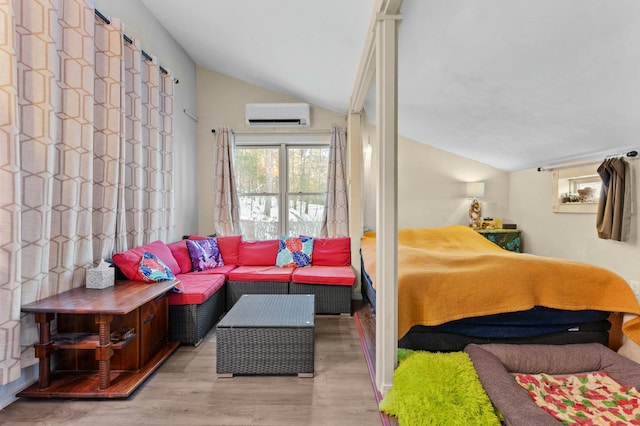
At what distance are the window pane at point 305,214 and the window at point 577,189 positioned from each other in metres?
2.78

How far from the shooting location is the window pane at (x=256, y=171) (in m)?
4.09

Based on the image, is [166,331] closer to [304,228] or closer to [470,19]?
[304,228]

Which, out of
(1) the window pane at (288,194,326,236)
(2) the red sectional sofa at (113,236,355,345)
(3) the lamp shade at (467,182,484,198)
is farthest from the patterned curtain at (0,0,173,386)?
(3) the lamp shade at (467,182,484,198)

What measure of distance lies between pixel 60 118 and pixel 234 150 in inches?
81.3

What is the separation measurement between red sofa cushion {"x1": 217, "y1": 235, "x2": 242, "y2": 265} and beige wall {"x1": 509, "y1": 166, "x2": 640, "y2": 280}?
3741mm

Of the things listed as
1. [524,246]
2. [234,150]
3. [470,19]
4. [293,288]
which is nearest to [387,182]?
[470,19]

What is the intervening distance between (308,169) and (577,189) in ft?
10.2

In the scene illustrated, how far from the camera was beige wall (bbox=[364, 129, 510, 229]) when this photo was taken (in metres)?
4.36

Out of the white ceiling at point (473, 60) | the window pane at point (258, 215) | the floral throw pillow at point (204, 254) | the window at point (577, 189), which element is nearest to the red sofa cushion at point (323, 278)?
the floral throw pillow at point (204, 254)

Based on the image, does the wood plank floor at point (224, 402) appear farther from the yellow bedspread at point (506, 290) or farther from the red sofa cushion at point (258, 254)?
the red sofa cushion at point (258, 254)

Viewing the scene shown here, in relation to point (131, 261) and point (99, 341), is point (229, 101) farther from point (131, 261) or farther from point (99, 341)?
point (99, 341)

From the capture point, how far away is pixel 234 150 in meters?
3.90

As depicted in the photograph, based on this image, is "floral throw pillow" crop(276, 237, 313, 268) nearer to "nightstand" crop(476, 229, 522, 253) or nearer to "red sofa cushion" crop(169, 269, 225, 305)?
"red sofa cushion" crop(169, 269, 225, 305)

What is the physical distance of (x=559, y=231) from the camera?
353 centimetres
